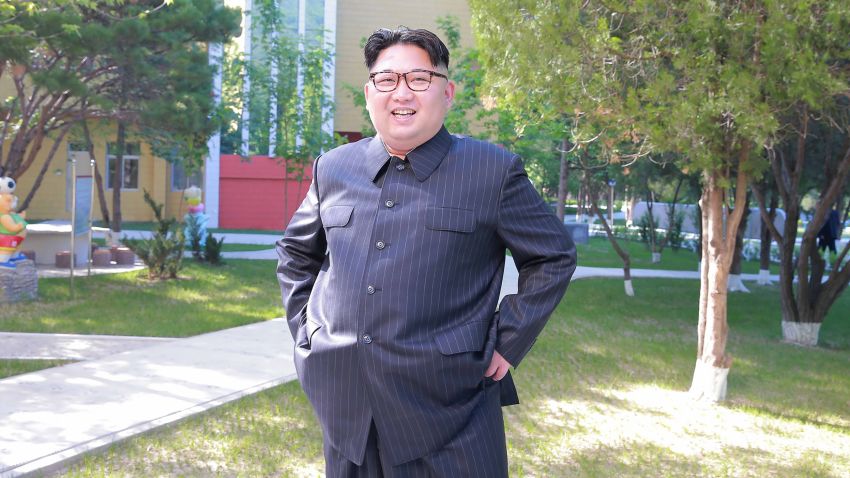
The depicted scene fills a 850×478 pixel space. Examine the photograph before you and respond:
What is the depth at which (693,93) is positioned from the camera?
21.5 ft

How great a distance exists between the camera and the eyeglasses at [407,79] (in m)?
2.64

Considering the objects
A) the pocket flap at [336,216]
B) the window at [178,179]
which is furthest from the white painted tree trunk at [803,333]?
the window at [178,179]

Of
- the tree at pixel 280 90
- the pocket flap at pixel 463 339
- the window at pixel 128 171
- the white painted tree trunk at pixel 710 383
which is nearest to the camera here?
the pocket flap at pixel 463 339

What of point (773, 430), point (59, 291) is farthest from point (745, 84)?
point (59, 291)

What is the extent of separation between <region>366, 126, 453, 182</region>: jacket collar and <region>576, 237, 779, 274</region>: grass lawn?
18846 millimetres

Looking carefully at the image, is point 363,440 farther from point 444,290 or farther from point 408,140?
point 408,140

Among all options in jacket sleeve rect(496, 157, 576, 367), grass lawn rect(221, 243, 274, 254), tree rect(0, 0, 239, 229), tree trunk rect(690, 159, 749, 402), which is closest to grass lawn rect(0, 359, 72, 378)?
tree trunk rect(690, 159, 749, 402)

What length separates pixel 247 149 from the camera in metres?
30.1

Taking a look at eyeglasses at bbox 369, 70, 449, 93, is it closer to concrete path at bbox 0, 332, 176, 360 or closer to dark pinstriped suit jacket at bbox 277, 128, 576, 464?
dark pinstriped suit jacket at bbox 277, 128, 576, 464

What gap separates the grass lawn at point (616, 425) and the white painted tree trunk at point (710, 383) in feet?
0.45

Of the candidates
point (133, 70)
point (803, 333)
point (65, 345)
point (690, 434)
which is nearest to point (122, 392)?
point (65, 345)

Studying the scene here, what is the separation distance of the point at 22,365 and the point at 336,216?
5670 millimetres

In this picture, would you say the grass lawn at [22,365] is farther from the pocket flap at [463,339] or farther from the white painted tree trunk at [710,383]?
the pocket flap at [463,339]

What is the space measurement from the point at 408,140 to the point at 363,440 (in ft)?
2.84
